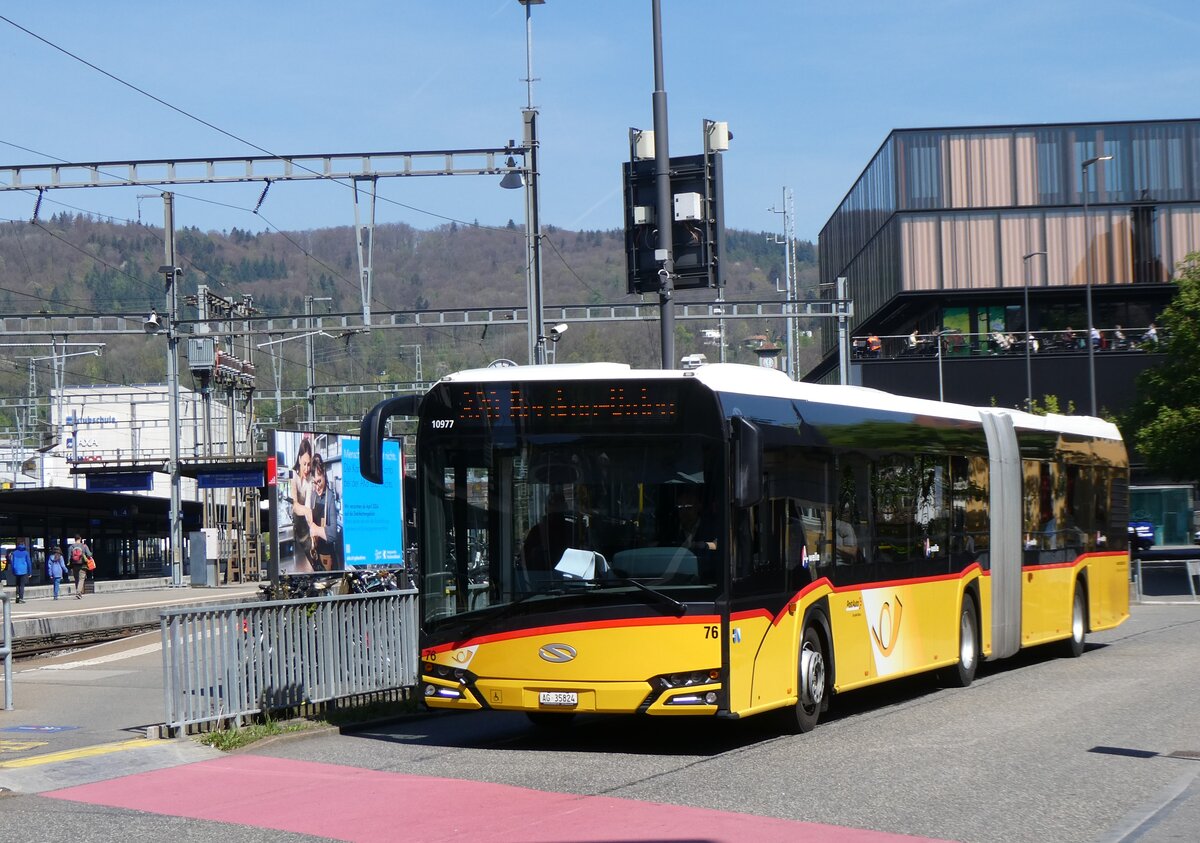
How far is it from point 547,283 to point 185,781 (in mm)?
147464

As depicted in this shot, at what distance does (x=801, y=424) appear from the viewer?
1273 cm

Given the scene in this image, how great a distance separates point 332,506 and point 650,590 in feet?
45.8

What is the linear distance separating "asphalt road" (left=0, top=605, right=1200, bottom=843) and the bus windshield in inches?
49.2

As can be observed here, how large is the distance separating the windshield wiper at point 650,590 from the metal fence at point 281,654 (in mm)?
3196

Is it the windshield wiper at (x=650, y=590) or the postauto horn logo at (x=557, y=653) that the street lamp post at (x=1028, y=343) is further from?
the postauto horn logo at (x=557, y=653)

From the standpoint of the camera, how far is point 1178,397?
44.2m

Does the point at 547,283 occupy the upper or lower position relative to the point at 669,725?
upper

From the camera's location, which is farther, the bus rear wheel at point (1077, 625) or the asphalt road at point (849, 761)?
the bus rear wheel at point (1077, 625)

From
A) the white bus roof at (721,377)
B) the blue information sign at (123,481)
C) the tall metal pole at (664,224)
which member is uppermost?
the tall metal pole at (664,224)

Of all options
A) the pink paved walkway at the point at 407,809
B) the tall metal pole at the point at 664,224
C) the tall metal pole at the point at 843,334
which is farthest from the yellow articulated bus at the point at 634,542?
the tall metal pole at the point at 843,334

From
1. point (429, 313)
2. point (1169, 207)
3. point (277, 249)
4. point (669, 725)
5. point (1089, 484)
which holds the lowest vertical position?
point (669, 725)

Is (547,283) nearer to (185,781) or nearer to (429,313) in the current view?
(429,313)

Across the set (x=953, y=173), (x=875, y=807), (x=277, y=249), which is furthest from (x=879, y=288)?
(x=277, y=249)

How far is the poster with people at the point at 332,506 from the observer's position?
2323cm
